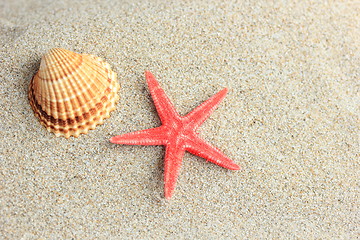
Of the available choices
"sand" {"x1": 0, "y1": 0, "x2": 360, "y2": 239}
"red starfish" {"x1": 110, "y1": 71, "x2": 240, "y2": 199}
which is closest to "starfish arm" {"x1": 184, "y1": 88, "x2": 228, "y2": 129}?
"red starfish" {"x1": 110, "y1": 71, "x2": 240, "y2": 199}

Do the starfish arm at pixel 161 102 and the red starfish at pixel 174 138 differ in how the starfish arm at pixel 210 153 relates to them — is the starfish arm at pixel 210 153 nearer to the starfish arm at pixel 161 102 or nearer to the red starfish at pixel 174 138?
the red starfish at pixel 174 138

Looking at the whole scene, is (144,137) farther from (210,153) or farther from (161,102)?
(210,153)

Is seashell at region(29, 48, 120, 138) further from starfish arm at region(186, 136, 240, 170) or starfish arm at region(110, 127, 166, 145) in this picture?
starfish arm at region(186, 136, 240, 170)

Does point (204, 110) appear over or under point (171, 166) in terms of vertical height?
over

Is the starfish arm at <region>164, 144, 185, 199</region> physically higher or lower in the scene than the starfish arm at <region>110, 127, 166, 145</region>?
lower

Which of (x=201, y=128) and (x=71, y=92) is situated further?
(x=201, y=128)

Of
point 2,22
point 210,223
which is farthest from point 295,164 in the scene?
point 2,22

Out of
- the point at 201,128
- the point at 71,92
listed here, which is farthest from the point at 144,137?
the point at 71,92
